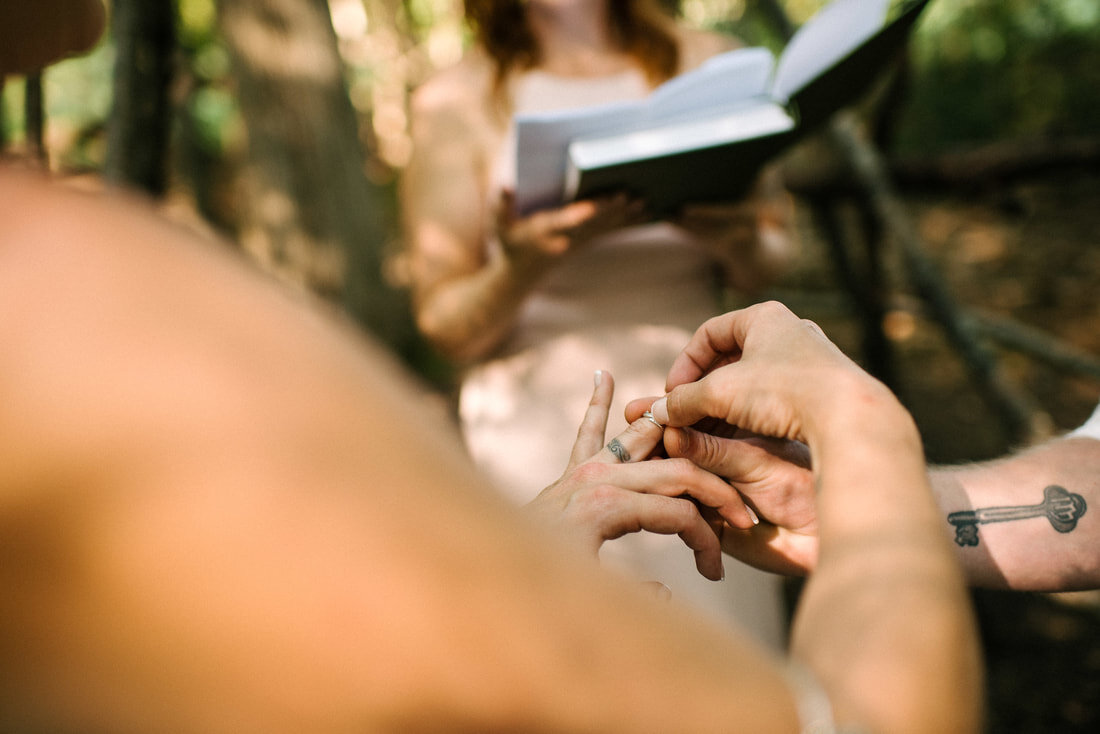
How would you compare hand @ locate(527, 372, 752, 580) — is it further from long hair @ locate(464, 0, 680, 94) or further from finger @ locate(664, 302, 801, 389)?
long hair @ locate(464, 0, 680, 94)

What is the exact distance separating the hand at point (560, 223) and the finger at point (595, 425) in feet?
1.91

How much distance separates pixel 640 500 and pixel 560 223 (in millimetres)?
816

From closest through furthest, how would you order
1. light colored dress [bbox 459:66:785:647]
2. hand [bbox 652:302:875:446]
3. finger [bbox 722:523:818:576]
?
hand [bbox 652:302:875:446] → finger [bbox 722:523:818:576] → light colored dress [bbox 459:66:785:647]

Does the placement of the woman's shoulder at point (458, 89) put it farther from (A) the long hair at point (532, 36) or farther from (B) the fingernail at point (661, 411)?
(B) the fingernail at point (661, 411)

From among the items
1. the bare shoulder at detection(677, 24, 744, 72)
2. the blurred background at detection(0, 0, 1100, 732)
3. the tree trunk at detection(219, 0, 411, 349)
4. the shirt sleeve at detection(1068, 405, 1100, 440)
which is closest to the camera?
the shirt sleeve at detection(1068, 405, 1100, 440)

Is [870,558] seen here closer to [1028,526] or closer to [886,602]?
[886,602]

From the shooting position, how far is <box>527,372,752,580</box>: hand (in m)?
0.81

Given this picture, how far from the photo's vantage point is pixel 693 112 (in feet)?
4.37

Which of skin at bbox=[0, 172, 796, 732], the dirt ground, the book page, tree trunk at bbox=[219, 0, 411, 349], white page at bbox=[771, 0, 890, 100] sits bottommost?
the dirt ground

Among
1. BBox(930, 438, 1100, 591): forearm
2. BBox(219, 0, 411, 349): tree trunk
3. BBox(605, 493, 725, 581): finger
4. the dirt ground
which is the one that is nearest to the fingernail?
BBox(605, 493, 725, 581): finger

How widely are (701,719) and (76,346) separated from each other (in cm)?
45

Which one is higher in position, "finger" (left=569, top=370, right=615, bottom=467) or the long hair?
the long hair

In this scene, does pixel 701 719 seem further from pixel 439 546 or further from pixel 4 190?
pixel 4 190

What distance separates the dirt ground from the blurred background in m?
0.01
